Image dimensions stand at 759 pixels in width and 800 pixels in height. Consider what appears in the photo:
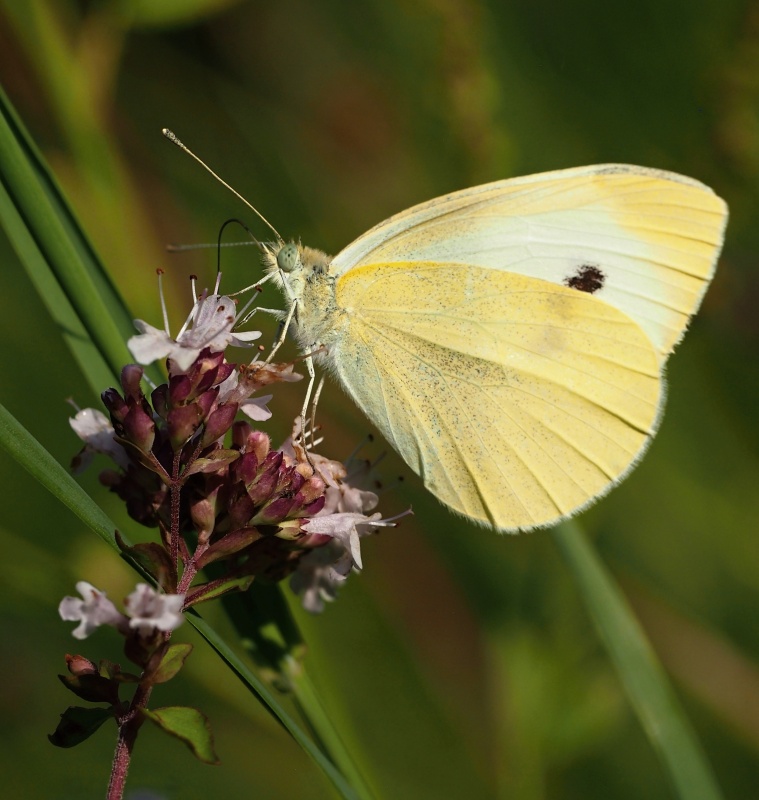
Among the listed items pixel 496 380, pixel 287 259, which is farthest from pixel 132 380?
pixel 496 380

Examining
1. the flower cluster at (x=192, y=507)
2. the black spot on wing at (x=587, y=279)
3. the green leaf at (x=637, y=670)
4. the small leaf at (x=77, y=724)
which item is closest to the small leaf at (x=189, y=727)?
the flower cluster at (x=192, y=507)

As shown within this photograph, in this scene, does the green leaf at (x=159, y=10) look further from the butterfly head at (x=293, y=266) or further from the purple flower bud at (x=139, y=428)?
the purple flower bud at (x=139, y=428)

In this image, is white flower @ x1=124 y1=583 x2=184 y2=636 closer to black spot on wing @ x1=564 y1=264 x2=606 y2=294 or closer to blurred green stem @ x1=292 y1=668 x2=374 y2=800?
blurred green stem @ x1=292 y1=668 x2=374 y2=800

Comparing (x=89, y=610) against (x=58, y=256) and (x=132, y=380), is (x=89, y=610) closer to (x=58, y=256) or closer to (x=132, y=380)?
(x=132, y=380)

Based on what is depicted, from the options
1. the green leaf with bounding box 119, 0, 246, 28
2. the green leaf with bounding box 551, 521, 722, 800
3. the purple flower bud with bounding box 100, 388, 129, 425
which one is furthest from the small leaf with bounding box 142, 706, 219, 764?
the green leaf with bounding box 119, 0, 246, 28

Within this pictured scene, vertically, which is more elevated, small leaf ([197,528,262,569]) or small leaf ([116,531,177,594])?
small leaf ([116,531,177,594])

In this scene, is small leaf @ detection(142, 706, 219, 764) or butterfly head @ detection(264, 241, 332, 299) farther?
butterfly head @ detection(264, 241, 332, 299)

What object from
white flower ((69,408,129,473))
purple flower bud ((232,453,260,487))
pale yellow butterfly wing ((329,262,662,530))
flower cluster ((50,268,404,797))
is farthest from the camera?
pale yellow butterfly wing ((329,262,662,530))
